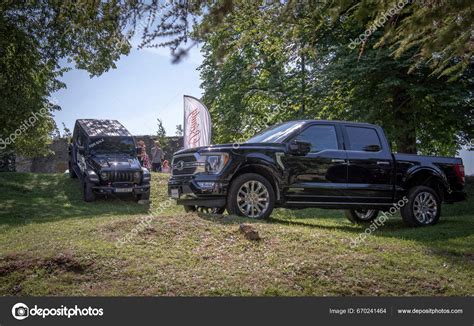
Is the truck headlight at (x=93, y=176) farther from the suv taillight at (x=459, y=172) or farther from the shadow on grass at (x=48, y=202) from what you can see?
the suv taillight at (x=459, y=172)

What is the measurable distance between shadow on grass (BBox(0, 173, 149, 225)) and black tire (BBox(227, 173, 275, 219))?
581cm

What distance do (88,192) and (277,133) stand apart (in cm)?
905

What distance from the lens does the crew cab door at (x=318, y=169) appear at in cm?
947

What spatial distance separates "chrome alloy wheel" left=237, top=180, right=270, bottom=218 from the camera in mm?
9164

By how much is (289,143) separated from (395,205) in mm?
2779

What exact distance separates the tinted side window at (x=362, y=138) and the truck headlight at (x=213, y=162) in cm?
277

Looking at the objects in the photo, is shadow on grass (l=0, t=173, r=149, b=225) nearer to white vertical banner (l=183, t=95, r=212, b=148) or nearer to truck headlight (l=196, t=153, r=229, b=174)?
white vertical banner (l=183, t=95, r=212, b=148)

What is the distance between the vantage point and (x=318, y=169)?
968 cm

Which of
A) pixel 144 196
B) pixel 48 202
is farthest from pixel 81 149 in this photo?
pixel 144 196

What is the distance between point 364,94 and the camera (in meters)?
18.5

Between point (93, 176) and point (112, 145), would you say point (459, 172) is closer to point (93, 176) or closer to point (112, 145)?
point (93, 176)
